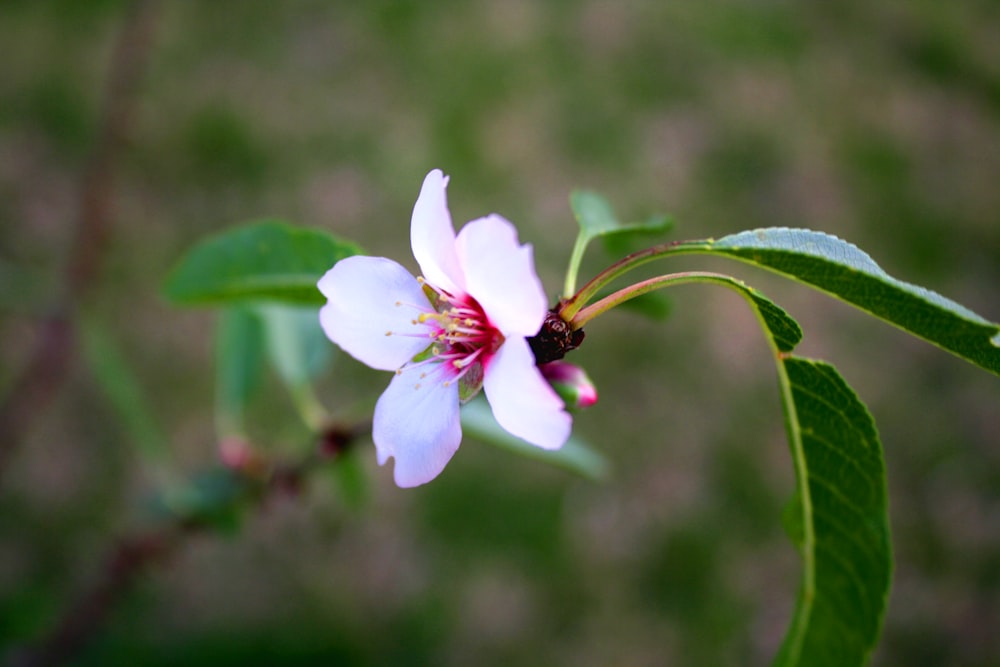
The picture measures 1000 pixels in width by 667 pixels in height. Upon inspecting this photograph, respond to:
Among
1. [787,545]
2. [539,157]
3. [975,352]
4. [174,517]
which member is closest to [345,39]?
[539,157]

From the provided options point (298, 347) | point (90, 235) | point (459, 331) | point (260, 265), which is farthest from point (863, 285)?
point (90, 235)

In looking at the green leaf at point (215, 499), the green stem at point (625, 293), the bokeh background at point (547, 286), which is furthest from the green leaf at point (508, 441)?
the bokeh background at point (547, 286)

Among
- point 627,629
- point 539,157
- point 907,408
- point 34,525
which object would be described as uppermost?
point 539,157

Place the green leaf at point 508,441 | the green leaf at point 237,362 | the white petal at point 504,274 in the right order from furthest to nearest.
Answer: the green leaf at point 237,362 < the green leaf at point 508,441 < the white petal at point 504,274

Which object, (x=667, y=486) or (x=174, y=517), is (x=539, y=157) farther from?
(x=174, y=517)

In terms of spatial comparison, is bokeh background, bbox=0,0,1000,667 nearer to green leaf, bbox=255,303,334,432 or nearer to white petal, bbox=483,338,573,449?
green leaf, bbox=255,303,334,432

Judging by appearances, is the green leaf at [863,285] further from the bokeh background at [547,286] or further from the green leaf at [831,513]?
the bokeh background at [547,286]

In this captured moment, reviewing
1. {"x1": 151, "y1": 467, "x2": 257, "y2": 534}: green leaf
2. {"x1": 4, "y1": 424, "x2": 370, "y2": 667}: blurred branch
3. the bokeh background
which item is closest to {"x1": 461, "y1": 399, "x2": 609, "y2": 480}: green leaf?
{"x1": 4, "y1": 424, "x2": 370, "y2": 667}: blurred branch
